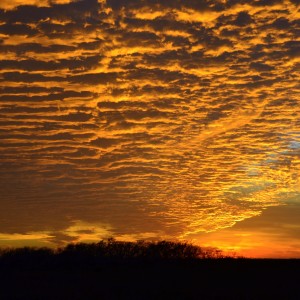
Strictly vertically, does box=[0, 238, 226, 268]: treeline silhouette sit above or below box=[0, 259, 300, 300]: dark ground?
above

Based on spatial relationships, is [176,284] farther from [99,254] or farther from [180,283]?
[99,254]

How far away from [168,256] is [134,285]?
3040cm

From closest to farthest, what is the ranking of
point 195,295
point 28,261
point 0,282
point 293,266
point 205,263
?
point 195,295
point 0,282
point 293,266
point 205,263
point 28,261

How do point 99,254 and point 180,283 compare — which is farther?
point 99,254

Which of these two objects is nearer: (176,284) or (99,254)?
(176,284)

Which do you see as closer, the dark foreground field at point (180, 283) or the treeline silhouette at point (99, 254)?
the dark foreground field at point (180, 283)

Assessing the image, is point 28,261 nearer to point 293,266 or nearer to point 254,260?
point 254,260

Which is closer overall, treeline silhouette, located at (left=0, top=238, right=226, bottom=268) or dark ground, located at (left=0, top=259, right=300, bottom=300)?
dark ground, located at (left=0, top=259, right=300, bottom=300)

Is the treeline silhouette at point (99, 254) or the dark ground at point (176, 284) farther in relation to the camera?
the treeline silhouette at point (99, 254)

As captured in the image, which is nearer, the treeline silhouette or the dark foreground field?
the dark foreground field

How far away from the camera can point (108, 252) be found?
58.9 meters

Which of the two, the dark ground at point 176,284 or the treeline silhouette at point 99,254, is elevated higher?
the treeline silhouette at point 99,254

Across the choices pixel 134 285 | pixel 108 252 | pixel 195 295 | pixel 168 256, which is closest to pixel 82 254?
pixel 108 252

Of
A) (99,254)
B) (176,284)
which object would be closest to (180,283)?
(176,284)
